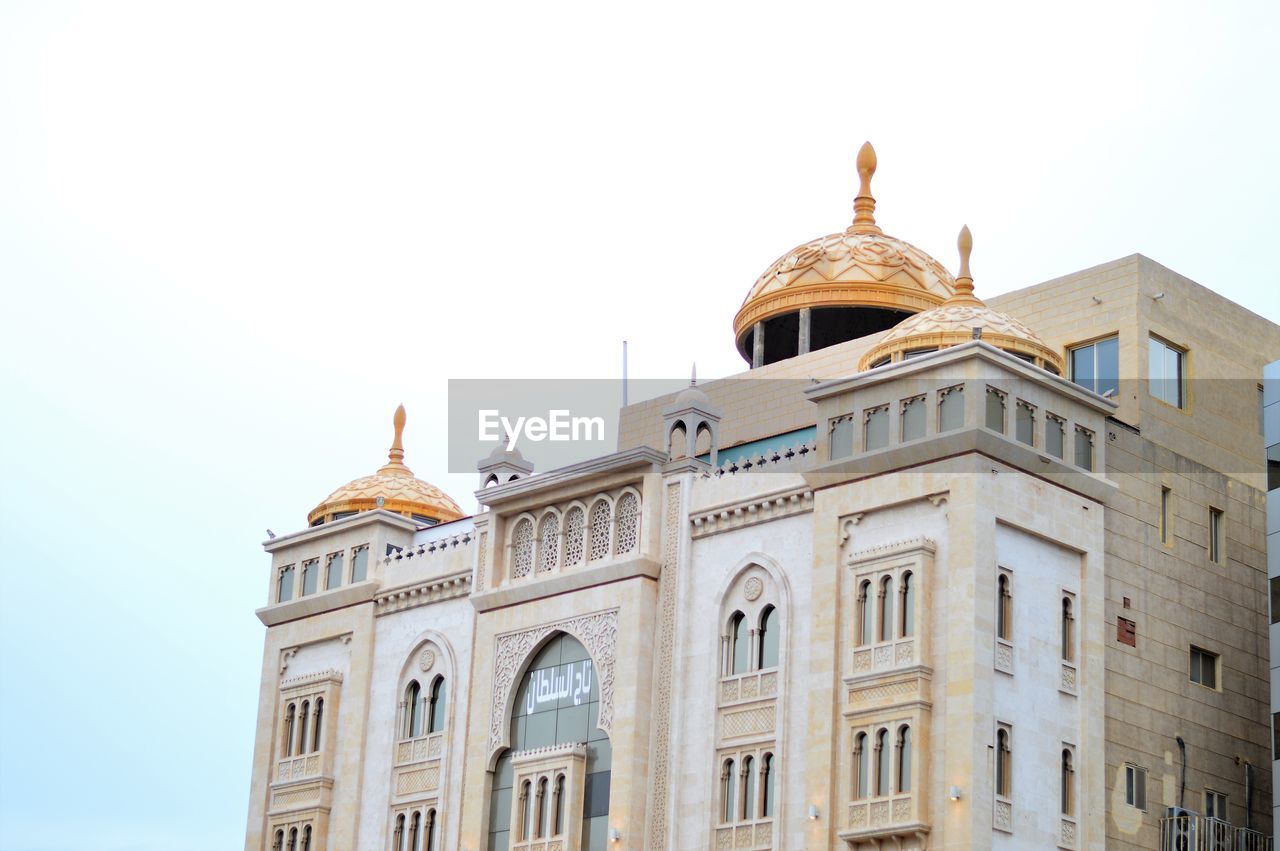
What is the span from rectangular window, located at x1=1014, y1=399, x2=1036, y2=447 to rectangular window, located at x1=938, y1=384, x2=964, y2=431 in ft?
3.84

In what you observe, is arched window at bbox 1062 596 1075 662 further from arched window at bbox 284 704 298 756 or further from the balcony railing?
arched window at bbox 284 704 298 756

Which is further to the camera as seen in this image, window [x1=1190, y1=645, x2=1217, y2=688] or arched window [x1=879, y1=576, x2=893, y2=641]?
window [x1=1190, y1=645, x2=1217, y2=688]

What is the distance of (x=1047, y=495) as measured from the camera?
42.5 meters

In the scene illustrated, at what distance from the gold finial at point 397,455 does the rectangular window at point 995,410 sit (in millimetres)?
20048

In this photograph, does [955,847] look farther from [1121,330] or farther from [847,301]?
[847,301]

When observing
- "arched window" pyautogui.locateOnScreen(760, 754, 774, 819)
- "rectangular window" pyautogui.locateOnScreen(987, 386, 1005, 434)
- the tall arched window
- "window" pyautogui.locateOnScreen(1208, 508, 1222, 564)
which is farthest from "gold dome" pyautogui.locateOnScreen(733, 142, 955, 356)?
the tall arched window

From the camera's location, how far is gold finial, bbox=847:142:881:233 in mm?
57250

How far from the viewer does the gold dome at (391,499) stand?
56.2 m

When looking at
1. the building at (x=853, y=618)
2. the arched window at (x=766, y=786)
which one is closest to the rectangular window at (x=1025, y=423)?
the building at (x=853, y=618)

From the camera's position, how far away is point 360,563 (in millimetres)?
53875

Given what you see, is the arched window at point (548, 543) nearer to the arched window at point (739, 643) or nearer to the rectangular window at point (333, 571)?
the arched window at point (739, 643)

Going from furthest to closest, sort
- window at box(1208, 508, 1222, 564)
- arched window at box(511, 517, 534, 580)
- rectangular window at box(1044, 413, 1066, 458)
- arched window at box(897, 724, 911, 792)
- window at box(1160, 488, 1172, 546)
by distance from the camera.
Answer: arched window at box(511, 517, 534, 580)
window at box(1208, 508, 1222, 564)
window at box(1160, 488, 1172, 546)
rectangular window at box(1044, 413, 1066, 458)
arched window at box(897, 724, 911, 792)

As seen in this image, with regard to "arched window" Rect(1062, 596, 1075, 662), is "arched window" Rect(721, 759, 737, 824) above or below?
below

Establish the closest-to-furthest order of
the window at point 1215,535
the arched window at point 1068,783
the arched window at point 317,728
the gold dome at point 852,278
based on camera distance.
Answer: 1. the arched window at point 1068,783
2. the window at point 1215,535
3. the arched window at point 317,728
4. the gold dome at point 852,278
